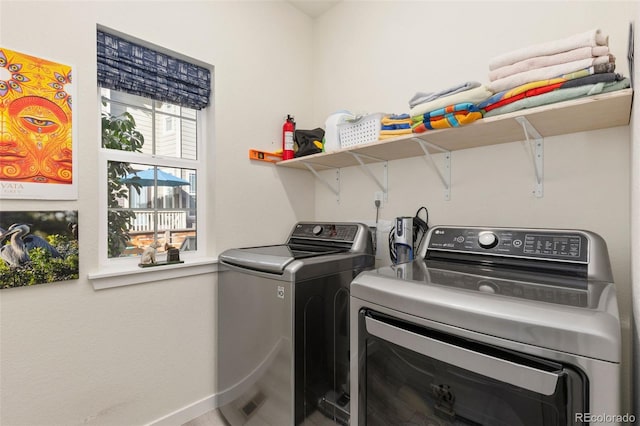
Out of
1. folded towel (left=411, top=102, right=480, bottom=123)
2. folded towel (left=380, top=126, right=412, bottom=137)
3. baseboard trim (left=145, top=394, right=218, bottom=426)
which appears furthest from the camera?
baseboard trim (left=145, top=394, right=218, bottom=426)

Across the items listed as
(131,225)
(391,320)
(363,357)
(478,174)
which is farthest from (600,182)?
(131,225)

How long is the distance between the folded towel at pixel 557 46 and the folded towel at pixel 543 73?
58 millimetres

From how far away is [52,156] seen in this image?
137 centimetres

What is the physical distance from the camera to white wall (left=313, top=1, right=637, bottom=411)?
1.29m

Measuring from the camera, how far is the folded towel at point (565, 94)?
3.34ft

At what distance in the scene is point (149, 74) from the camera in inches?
67.7

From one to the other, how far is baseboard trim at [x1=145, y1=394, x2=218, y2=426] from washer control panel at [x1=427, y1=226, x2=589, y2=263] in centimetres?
164

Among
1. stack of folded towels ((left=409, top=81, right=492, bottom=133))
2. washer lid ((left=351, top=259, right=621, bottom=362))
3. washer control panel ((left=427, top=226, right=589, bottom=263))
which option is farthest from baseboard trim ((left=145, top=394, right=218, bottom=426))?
stack of folded towels ((left=409, top=81, right=492, bottom=133))

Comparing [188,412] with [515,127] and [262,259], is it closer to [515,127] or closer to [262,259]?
[262,259]

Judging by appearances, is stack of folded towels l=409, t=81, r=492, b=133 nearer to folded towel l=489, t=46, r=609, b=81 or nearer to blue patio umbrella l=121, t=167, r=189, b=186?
folded towel l=489, t=46, r=609, b=81

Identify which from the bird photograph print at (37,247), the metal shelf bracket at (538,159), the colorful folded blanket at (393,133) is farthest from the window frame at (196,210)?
the metal shelf bracket at (538,159)

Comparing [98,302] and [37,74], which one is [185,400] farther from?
[37,74]

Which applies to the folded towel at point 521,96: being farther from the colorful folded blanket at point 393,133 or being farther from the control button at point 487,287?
the control button at point 487,287

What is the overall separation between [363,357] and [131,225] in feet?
4.90
